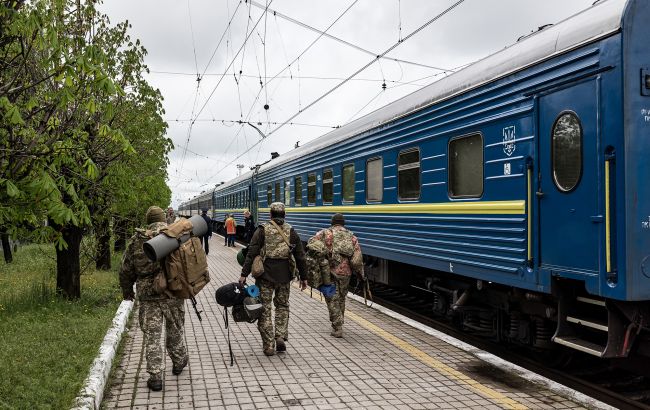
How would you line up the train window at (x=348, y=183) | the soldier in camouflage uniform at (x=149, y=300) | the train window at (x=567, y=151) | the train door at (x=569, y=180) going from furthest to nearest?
the train window at (x=348, y=183)
the soldier in camouflage uniform at (x=149, y=300)
the train window at (x=567, y=151)
the train door at (x=569, y=180)

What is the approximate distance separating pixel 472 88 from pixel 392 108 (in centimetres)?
293

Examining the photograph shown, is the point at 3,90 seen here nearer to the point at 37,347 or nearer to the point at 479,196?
the point at 37,347

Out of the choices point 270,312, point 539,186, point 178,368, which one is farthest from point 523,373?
point 178,368

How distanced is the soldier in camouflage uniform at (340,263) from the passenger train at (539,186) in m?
1.09

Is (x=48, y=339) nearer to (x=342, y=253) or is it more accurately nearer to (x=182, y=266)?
(x=182, y=266)

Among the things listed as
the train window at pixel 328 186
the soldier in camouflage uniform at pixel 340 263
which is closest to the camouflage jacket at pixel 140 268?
the soldier in camouflage uniform at pixel 340 263

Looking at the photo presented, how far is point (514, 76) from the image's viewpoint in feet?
20.6

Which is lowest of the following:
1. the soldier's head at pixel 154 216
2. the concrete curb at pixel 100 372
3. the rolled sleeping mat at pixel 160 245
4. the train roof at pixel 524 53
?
the concrete curb at pixel 100 372

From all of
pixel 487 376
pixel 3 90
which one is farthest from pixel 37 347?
pixel 487 376

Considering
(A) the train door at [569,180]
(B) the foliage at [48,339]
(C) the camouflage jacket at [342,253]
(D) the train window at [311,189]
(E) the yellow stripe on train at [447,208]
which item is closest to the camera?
(A) the train door at [569,180]

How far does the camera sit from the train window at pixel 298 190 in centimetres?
1571

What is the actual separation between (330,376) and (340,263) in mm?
2189

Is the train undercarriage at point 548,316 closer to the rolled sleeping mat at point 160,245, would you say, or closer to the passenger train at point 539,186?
the passenger train at point 539,186

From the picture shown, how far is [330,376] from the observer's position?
5992 millimetres
